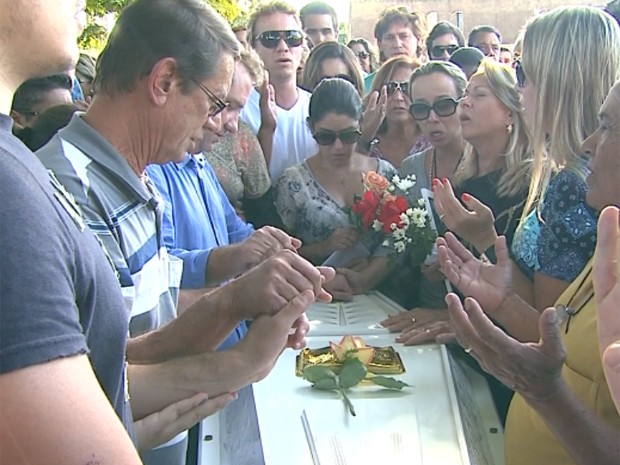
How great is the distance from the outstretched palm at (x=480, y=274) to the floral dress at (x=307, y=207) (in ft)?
3.89

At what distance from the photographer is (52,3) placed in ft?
3.14

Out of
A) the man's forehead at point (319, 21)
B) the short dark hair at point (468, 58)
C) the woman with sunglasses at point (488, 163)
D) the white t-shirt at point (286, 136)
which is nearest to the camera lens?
the woman with sunglasses at point (488, 163)

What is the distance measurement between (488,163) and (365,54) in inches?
→ 136

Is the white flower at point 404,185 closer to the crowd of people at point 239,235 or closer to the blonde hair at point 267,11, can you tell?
the crowd of people at point 239,235

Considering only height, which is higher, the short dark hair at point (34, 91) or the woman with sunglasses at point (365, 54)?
the short dark hair at point (34, 91)

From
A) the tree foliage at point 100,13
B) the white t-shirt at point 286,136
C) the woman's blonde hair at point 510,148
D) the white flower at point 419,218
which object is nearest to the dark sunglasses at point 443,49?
the white t-shirt at point 286,136

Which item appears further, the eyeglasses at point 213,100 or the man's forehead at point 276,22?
the man's forehead at point 276,22

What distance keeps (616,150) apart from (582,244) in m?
0.38

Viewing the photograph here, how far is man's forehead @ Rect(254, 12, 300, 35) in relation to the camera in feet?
14.4

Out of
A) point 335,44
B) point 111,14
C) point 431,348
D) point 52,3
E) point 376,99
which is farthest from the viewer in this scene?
point 111,14

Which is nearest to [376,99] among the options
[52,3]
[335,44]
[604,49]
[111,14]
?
[335,44]

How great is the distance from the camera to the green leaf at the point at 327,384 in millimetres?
2152

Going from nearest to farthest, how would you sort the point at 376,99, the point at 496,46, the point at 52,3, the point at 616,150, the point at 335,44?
the point at 52,3 → the point at 616,150 → the point at 376,99 → the point at 335,44 → the point at 496,46

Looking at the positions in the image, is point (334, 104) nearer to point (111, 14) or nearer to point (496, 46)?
point (496, 46)
